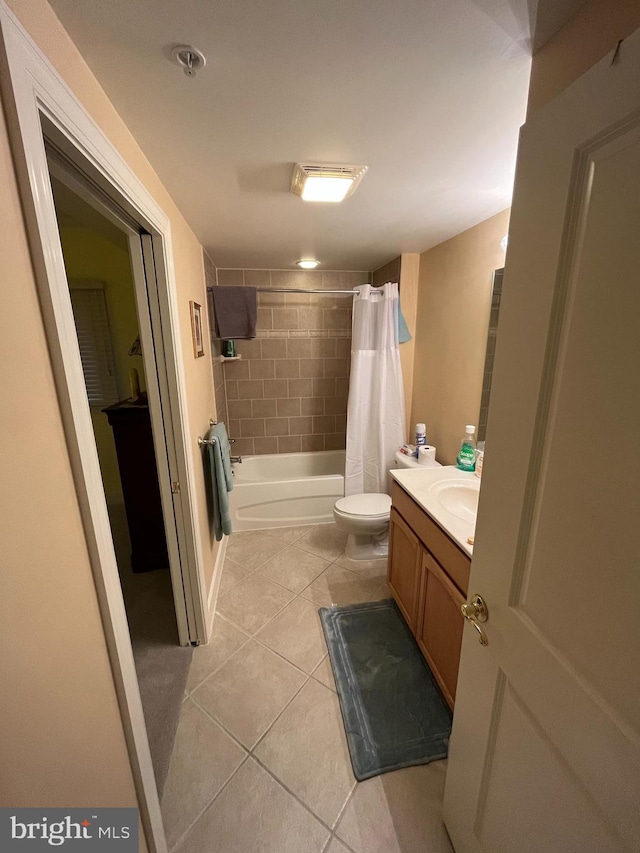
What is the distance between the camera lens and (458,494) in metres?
1.73

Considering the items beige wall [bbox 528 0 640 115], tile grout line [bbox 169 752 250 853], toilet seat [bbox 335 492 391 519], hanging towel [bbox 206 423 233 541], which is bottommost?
tile grout line [bbox 169 752 250 853]

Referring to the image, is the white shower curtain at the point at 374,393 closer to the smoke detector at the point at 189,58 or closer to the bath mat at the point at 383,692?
the bath mat at the point at 383,692

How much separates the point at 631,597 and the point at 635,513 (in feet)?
0.43

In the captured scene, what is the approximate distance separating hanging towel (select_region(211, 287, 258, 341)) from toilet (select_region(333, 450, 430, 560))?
163 cm

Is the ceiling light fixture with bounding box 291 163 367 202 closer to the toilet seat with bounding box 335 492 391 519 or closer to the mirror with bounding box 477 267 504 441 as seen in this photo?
the mirror with bounding box 477 267 504 441

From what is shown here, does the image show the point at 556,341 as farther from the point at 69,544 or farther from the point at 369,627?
the point at 369,627

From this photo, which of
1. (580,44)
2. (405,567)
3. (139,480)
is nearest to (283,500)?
(139,480)

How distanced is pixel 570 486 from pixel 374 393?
6.93 feet

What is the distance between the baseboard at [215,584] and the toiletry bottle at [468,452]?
1.64m

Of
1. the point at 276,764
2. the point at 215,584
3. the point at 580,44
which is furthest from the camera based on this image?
the point at 215,584

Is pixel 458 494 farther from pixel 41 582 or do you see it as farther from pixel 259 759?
pixel 41 582

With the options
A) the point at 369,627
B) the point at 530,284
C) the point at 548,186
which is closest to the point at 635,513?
the point at 530,284

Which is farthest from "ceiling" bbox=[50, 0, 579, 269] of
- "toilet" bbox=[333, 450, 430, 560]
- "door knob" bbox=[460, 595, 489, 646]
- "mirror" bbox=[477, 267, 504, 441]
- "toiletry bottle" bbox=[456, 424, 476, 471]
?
"toilet" bbox=[333, 450, 430, 560]

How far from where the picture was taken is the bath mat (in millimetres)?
1322
